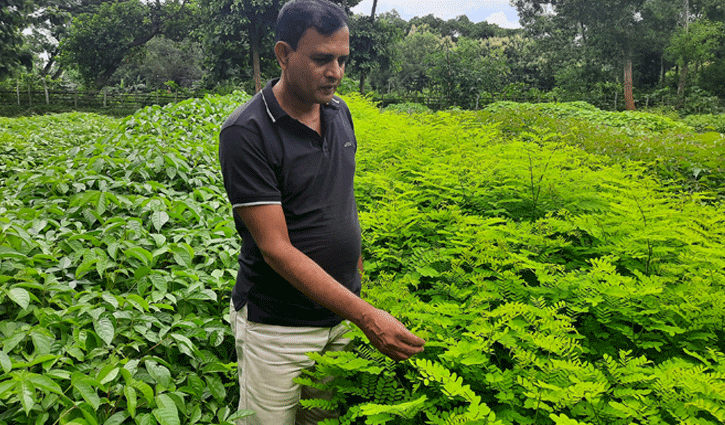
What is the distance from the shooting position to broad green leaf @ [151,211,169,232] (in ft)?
10.3

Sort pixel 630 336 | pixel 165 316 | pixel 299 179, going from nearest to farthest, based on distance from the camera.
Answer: pixel 299 179 < pixel 630 336 < pixel 165 316

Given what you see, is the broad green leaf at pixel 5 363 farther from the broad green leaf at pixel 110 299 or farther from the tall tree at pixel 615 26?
the tall tree at pixel 615 26

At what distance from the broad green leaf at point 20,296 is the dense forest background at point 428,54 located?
21389mm

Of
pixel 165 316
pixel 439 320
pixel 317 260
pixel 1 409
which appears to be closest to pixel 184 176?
pixel 165 316

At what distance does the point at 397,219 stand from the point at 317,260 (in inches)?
51.7

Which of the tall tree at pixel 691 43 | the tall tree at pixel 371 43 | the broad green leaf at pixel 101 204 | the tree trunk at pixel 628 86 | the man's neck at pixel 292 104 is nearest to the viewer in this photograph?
the man's neck at pixel 292 104

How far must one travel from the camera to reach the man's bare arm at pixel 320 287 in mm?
1490

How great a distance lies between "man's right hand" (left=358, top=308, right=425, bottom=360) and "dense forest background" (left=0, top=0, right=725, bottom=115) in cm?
2209

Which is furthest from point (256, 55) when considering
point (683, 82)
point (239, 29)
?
point (683, 82)

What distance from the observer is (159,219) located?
3.17 meters

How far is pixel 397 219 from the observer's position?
310 centimetres

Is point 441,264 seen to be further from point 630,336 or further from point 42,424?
point 42,424

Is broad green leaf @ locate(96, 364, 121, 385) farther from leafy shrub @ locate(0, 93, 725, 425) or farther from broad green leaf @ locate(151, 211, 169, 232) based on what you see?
broad green leaf @ locate(151, 211, 169, 232)

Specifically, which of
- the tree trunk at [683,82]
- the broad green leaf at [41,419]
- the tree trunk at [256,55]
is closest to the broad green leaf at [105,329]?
the broad green leaf at [41,419]
